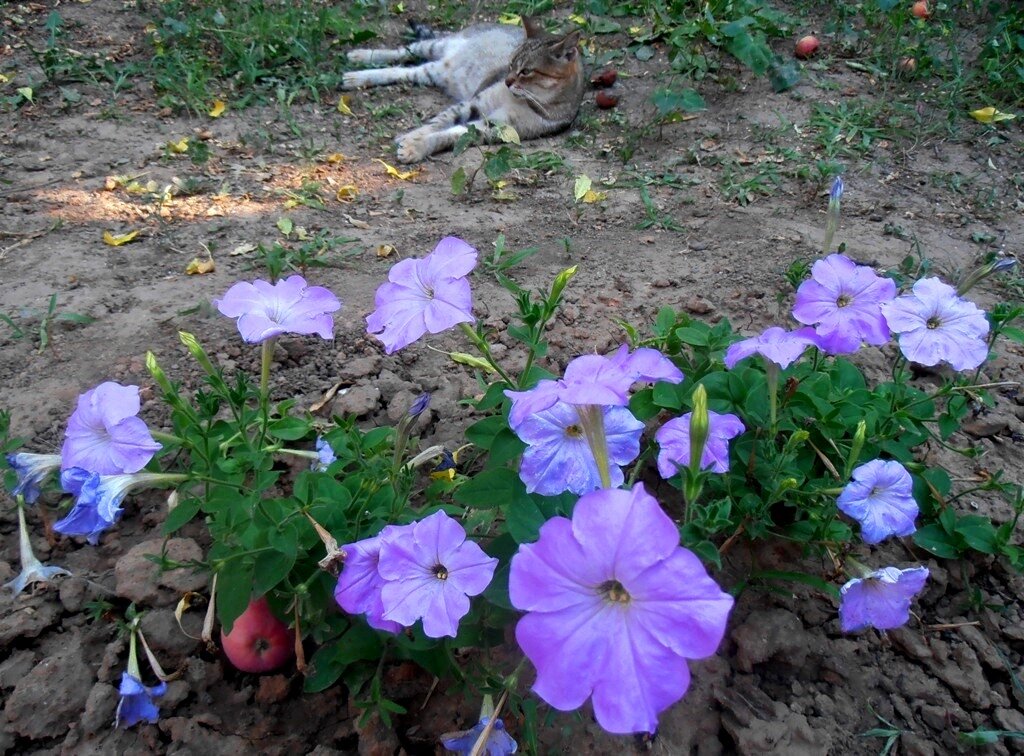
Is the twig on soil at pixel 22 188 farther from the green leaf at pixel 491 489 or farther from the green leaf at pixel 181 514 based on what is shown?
the green leaf at pixel 491 489

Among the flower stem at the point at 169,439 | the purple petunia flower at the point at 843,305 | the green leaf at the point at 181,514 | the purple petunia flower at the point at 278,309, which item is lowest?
the green leaf at the point at 181,514

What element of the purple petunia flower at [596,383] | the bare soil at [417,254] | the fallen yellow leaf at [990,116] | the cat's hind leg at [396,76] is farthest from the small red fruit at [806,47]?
the purple petunia flower at [596,383]

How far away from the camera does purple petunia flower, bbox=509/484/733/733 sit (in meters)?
1.02

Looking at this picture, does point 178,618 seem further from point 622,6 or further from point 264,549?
point 622,6

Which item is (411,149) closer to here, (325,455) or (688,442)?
(325,455)

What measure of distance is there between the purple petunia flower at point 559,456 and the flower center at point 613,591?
351 millimetres

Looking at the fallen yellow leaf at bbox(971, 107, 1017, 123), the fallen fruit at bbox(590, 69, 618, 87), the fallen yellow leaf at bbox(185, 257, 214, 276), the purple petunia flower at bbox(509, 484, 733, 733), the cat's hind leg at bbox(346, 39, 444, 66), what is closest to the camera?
the purple petunia flower at bbox(509, 484, 733, 733)

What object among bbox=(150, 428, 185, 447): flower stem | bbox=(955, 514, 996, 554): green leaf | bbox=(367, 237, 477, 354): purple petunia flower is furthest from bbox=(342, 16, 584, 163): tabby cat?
bbox=(955, 514, 996, 554): green leaf

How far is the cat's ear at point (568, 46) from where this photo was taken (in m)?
4.93

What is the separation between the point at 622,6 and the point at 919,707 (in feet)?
17.5

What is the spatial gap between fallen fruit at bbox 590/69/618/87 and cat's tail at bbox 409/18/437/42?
1477 mm

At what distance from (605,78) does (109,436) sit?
4.45 m

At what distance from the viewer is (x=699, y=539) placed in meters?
1.33

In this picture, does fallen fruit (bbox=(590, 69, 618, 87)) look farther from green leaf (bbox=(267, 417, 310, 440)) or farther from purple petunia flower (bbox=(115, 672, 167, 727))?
purple petunia flower (bbox=(115, 672, 167, 727))
